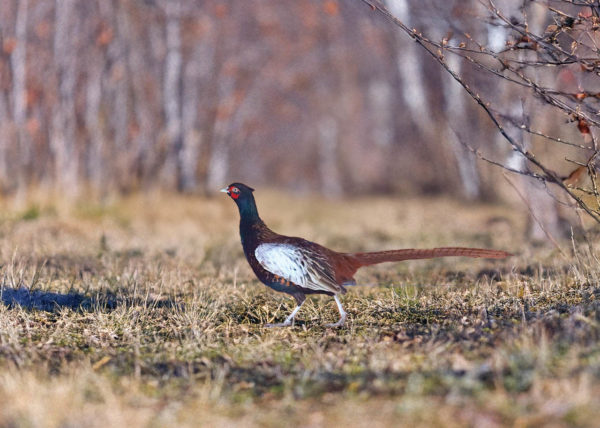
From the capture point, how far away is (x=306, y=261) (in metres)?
4.14

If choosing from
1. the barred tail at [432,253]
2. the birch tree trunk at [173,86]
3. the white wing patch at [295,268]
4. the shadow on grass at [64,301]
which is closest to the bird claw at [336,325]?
the white wing patch at [295,268]

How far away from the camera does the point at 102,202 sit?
10.8 m

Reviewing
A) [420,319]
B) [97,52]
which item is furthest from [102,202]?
[420,319]

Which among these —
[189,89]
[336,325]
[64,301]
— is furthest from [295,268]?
[189,89]

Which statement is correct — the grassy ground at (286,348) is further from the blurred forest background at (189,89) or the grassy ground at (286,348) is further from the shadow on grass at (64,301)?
the blurred forest background at (189,89)

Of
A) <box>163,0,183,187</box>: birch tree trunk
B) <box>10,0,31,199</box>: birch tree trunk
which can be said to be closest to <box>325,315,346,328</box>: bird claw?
<box>10,0,31,199</box>: birch tree trunk

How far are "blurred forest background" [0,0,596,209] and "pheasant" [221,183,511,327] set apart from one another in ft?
11.7

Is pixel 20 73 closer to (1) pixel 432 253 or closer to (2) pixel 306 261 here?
(2) pixel 306 261

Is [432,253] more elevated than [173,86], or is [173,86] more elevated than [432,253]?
[173,86]

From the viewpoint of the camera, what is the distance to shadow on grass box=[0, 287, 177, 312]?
4.43 m

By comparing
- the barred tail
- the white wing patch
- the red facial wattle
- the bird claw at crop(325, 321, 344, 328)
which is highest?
the red facial wattle

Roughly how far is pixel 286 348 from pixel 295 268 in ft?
2.03

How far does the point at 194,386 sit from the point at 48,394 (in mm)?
589

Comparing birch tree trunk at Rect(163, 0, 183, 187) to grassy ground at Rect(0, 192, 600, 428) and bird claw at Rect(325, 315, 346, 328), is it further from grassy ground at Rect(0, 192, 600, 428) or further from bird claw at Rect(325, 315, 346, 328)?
bird claw at Rect(325, 315, 346, 328)
